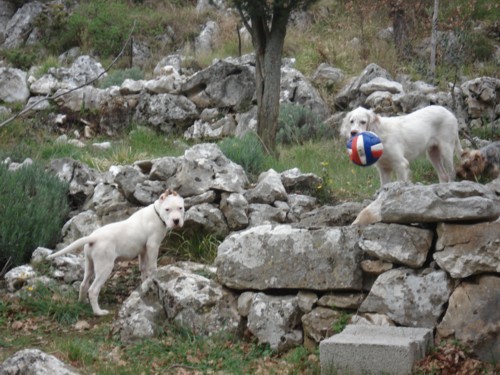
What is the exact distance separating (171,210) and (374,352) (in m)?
2.72

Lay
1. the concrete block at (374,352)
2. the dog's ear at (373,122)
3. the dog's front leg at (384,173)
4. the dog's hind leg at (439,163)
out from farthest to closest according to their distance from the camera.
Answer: the dog's hind leg at (439,163) → the dog's front leg at (384,173) → the dog's ear at (373,122) → the concrete block at (374,352)

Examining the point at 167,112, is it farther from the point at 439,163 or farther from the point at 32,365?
the point at 32,365

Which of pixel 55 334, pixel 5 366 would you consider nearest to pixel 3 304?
pixel 55 334

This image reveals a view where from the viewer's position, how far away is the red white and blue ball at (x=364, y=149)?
7609mm

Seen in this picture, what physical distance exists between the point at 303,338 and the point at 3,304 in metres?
2.95

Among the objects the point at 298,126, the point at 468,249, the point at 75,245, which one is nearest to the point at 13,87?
the point at 298,126

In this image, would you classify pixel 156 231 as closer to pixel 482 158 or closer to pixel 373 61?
pixel 482 158

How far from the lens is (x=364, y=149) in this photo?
7617 millimetres

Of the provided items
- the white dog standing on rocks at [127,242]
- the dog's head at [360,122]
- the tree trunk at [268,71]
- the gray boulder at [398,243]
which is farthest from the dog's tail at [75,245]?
the tree trunk at [268,71]

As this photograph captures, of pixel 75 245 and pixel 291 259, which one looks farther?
pixel 75 245

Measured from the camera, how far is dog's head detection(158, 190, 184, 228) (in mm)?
6824

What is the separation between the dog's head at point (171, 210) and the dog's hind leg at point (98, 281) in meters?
0.63

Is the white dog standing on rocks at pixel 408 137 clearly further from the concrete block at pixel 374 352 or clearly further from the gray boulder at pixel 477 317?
the concrete block at pixel 374 352

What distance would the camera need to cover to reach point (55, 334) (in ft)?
21.1
